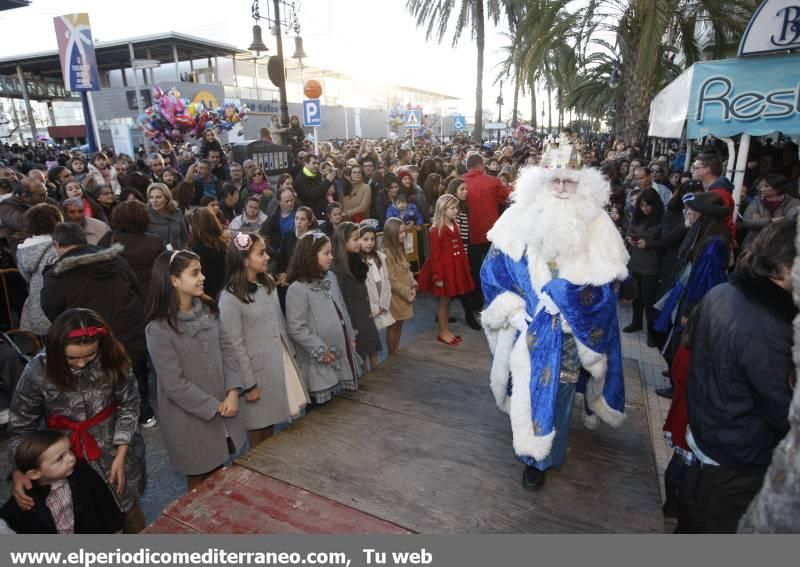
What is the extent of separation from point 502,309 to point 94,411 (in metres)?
2.23

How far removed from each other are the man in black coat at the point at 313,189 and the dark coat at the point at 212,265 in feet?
9.44

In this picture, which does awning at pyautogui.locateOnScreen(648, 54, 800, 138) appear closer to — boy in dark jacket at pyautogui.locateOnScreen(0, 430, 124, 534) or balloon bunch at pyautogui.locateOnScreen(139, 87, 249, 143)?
boy in dark jacket at pyautogui.locateOnScreen(0, 430, 124, 534)

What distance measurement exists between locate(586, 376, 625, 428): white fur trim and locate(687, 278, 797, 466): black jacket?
31.7 inches

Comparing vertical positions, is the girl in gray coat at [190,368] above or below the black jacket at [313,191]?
below

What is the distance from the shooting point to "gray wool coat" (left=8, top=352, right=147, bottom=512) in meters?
2.22

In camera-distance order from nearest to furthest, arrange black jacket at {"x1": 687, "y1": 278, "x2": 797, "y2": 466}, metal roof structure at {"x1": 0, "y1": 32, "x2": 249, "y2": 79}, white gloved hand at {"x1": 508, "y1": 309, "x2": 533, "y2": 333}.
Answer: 1. black jacket at {"x1": 687, "y1": 278, "x2": 797, "y2": 466}
2. white gloved hand at {"x1": 508, "y1": 309, "x2": 533, "y2": 333}
3. metal roof structure at {"x1": 0, "y1": 32, "x2": 249, "y2": 79}

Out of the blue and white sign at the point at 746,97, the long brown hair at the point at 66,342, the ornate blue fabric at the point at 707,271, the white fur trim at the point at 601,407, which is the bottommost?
the white fur trim at the point at 601,407

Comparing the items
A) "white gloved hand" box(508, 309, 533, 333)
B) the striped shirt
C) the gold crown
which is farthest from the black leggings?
the striped shirt

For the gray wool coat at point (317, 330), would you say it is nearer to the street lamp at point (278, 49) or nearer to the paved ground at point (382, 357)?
the paved ground at point (382, 357)

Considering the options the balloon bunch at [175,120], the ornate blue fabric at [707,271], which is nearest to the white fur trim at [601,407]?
the ornate blue fabric at [707,271]

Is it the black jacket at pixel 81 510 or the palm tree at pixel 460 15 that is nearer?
the black jacket at pixel 81 510

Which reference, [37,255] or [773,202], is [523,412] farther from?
[773,202]

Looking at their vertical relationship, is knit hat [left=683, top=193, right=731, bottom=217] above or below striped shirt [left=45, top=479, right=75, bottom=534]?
above

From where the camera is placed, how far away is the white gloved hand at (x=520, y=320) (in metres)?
2.84
